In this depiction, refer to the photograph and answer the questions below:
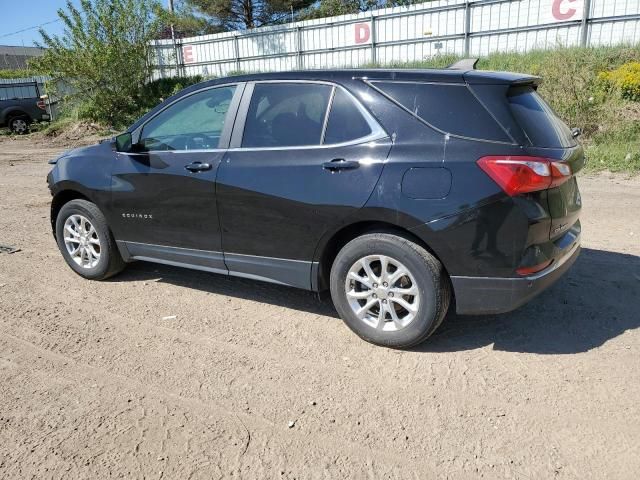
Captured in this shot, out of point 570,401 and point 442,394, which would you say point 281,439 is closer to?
point 442,394

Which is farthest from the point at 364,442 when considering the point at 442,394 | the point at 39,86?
the point at 39,86

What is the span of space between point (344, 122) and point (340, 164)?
1.02ft

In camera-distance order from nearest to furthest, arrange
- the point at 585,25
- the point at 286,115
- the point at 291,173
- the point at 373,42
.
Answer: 1. the point at 291,173
2. the point at 286,115
3. the point at 585,25
4. the point at 373,42

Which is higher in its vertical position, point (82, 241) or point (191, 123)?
point (191, 123)

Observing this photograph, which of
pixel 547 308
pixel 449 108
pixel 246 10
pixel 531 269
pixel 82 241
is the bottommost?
pixel 547 308

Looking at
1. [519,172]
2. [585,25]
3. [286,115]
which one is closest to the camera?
[519,172]

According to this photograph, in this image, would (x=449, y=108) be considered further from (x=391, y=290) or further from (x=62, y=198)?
(x=62, y=198)

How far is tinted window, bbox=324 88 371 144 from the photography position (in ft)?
12.1

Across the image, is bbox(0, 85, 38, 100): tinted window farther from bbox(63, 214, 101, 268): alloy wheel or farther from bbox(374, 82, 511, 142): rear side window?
bbox(374, 82, 511, 142): rear side window

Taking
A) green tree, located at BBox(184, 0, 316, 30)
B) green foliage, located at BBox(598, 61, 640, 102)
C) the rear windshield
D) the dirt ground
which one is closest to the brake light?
the dirt ground

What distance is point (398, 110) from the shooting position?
3572mm

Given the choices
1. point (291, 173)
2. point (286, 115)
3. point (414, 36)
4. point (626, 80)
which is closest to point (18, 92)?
point (414, 36)

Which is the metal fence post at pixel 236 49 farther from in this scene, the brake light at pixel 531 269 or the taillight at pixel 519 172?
the brake light at pixel 531 269

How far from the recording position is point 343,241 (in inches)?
152
